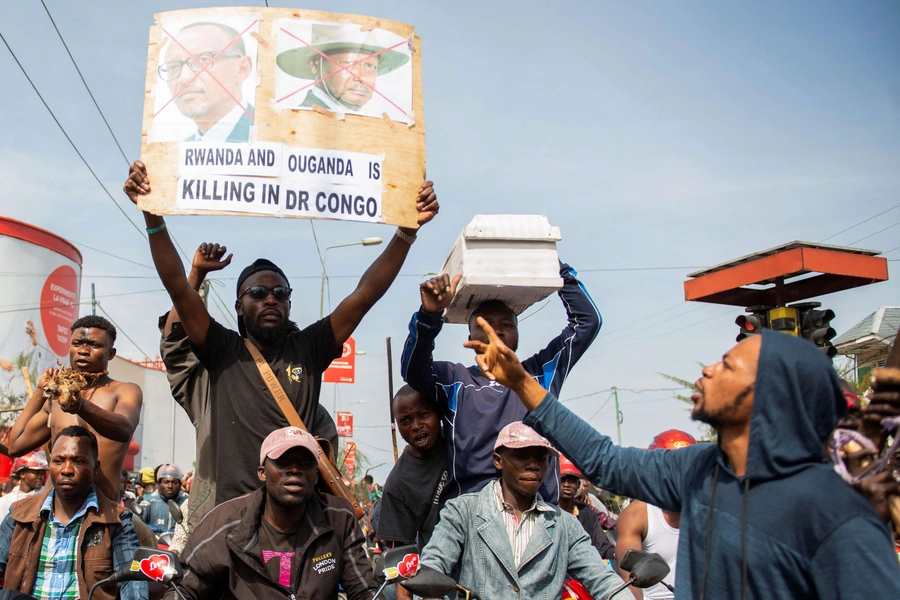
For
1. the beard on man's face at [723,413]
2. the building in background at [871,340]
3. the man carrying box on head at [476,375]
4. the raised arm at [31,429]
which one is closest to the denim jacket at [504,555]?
the man carrying box on head at [476,375]

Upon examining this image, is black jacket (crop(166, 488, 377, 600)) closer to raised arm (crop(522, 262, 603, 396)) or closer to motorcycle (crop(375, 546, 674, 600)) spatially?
motorcycle (crop(375, 546, 674, 600))

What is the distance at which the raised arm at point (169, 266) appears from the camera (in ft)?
14.5

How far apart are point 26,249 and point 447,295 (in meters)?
30.2

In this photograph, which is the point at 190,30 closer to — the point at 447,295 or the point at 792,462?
the point at 447,295

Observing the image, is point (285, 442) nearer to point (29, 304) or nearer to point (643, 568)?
point (643, 568)

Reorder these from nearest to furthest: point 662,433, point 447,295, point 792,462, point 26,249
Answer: point 792,462, point 447,295, point 662,433, point 26,249

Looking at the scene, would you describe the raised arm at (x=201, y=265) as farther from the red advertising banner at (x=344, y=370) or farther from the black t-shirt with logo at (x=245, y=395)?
the red advertising banner at (x=344, y=370)

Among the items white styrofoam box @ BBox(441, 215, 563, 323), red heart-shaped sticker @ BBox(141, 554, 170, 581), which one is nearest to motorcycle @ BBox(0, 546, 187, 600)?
red heart-shaped sticker @ BBox(141, 554, 170, 581)

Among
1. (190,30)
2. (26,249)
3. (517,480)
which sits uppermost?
(26,249)

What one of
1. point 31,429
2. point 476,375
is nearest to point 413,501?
point 476,375

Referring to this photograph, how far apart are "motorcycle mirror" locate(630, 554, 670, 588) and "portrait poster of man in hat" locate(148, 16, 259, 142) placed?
116 inches

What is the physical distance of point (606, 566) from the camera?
14.0 feet

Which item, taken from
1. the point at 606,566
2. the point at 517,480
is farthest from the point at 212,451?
the point at 606,566

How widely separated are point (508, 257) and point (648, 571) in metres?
1.95
